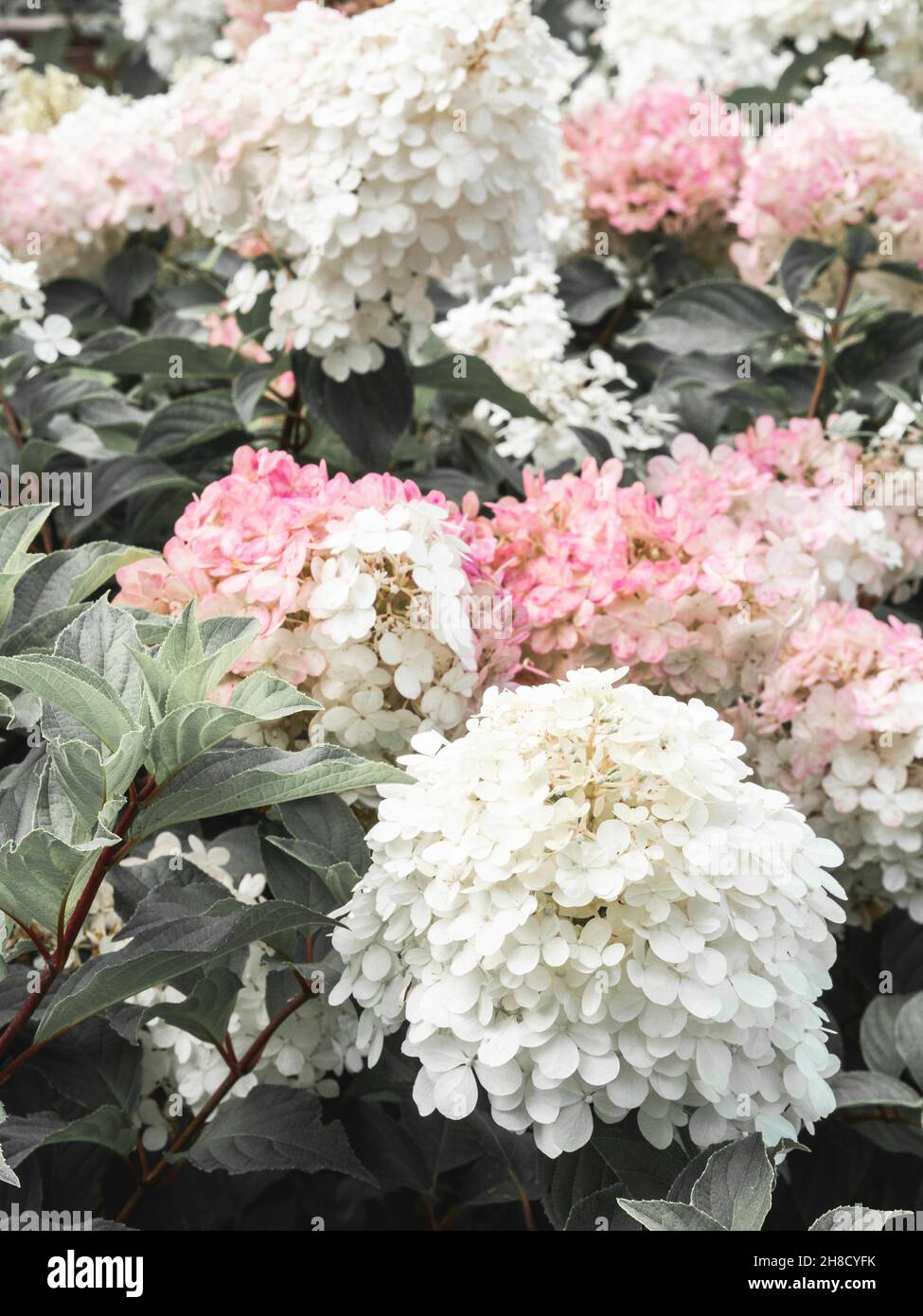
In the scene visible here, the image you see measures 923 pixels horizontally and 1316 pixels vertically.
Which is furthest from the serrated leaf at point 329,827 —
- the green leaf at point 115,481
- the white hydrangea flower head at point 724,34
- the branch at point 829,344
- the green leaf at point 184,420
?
the white hydrangea flower head at point 724,34

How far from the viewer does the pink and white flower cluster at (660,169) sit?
6.03 feet

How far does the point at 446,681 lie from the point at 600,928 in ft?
0.86

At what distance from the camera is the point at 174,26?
277 centimetres

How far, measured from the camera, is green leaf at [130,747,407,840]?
77cm

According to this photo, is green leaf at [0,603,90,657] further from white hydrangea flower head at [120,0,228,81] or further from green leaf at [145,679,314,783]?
white hydrangea flower head at [120,0,228,81]

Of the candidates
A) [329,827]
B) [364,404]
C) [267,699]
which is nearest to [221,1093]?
[329,827]

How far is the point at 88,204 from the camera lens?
5.77 feet

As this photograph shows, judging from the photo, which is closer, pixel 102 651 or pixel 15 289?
pixel 102 651

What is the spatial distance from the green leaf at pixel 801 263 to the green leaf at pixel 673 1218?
110cm

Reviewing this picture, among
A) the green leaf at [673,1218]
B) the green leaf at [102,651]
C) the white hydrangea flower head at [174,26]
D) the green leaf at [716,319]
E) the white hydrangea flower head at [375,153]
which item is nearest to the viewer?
the green leaf at [673,1218]

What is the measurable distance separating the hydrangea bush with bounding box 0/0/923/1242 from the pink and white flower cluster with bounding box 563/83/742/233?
0.06 feet

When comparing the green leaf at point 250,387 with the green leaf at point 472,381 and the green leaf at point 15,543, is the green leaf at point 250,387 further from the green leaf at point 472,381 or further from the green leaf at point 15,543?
the green leaf at point 15,543

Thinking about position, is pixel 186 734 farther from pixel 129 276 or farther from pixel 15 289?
pixel 129 276
